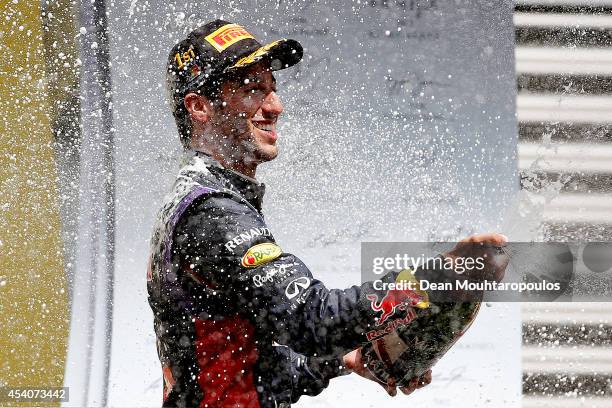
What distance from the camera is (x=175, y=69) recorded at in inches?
35.9

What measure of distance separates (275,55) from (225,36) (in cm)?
6

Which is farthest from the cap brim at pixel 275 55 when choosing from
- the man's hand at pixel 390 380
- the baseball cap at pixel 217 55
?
the man's hand at pixel 390 380

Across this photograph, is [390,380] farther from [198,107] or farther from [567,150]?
[567,150]

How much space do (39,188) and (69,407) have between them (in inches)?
12.6

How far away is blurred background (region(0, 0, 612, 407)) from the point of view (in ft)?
3.76

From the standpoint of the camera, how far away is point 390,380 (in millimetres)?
899

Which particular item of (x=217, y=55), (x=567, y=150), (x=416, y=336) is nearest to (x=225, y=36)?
(x=217, y=55)

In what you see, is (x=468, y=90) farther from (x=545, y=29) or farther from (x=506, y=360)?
(x=506, y=360)

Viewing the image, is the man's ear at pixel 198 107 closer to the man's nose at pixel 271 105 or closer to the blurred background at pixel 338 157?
the man's nose at pixel 271 105

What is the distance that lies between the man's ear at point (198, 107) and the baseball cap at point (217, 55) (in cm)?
1

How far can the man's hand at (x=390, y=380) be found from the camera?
0.90m

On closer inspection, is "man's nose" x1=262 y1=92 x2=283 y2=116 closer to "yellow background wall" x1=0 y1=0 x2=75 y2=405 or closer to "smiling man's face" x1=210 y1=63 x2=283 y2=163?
→ "smiling man's face" x1=210 y1=63 x2=283 y2=163

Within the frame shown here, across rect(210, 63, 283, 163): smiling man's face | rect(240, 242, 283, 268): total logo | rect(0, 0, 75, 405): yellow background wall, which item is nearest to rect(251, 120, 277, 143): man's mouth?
rect(210, 63, 283, 163): smiling man's face

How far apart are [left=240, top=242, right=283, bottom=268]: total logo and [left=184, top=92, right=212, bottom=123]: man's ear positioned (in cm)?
21
